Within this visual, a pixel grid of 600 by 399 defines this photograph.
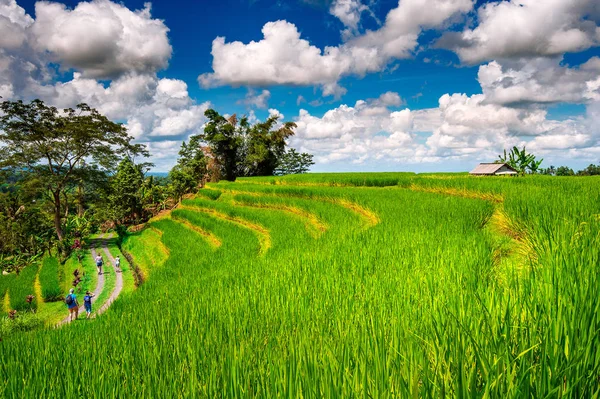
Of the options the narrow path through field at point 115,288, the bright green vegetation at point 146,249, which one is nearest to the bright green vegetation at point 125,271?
the narrow path through field at point 115,288

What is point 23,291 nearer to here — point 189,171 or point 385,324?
point 385,324

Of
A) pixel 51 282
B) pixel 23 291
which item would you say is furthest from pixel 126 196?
pixel 23 291

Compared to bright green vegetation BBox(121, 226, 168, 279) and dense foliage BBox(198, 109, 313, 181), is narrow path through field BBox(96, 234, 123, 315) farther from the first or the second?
dense foliage BBox(198, 109, 313, 181)

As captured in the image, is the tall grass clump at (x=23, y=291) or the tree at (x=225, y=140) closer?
the tall grass clump at (x=23, y=291)

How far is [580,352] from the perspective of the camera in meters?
1.18

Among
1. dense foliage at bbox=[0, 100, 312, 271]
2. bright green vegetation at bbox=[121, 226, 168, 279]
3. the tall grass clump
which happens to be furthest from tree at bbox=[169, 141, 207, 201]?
the tall grass clump

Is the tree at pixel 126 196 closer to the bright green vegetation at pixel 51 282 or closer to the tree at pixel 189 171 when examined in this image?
the tree at pixel 189 171

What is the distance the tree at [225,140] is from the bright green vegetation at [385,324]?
94.1 feet

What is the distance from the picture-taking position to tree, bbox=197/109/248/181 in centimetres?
3488

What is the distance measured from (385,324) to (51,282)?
17.4m

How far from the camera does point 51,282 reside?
1412 centimetres

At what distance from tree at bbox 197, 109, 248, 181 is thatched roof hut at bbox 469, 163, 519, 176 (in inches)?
993

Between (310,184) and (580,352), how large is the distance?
2088cm

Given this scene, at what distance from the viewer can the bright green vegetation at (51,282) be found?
1323cm
